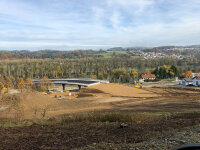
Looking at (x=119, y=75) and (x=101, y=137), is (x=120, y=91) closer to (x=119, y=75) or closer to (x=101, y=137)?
(x=101, y=137)

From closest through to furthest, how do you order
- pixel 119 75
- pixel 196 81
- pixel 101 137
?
pixel 101 137 → pixel 196 81 → pixel 119 75

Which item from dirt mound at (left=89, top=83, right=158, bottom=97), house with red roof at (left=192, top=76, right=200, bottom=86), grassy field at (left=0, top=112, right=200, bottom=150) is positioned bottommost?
dirt mound at (left=89, top=83, right=158, bottom=97)

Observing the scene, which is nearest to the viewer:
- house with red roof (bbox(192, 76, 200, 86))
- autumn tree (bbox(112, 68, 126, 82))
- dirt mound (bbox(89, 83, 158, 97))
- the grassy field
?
the grassy field

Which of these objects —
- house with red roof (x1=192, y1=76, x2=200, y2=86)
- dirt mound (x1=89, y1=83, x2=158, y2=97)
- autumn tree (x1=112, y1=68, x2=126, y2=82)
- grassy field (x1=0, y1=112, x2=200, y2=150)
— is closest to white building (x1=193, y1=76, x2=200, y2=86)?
house with red roof (x1=192, y1=76, x2=200, y2=86)

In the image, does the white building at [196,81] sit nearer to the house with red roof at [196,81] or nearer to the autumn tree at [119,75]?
the house with red roof at [196,81]

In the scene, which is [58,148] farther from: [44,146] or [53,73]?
[53,73]

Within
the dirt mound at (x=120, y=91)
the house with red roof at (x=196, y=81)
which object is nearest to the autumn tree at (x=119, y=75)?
the house with red roof at (x=196, y=81)

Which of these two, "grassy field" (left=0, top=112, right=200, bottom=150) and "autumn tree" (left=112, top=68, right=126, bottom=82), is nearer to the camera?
"grassy field" (left=0, top=112, right=200, bottom=150)

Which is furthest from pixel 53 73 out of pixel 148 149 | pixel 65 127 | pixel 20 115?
pixel 148 149

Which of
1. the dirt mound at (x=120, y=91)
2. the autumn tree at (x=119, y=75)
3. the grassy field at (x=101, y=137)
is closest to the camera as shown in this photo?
the grassy field at (x=101, y=137)

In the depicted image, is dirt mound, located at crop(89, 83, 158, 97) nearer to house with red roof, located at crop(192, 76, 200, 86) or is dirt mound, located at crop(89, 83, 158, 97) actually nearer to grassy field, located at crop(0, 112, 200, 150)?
house with red roof, located at crop(192, 76, 200, 86)

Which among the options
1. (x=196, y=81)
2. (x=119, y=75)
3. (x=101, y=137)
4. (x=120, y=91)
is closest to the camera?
(x=101, y=137)

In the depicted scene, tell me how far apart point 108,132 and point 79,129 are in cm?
216

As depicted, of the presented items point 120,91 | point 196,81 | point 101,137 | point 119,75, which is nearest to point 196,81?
point 196,81
